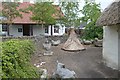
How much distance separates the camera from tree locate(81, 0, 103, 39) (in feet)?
50.5

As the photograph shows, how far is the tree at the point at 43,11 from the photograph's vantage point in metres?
14.7

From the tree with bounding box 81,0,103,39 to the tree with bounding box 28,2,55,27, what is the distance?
9.03 feet

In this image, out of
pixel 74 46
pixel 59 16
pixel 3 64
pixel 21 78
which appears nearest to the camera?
pixel 3 64

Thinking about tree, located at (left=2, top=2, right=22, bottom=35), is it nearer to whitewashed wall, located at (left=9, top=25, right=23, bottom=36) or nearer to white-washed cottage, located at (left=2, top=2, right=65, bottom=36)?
white-washed cottage, located at (left=2, top=2, right=65, bottom=36)

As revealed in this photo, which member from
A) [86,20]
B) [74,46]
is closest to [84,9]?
[86,20]

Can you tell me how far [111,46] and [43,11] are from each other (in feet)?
27.1

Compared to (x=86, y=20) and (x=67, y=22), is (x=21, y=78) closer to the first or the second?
(x=67, y=22)

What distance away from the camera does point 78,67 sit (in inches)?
298

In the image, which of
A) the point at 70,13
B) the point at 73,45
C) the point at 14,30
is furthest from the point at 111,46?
the point at 14,30

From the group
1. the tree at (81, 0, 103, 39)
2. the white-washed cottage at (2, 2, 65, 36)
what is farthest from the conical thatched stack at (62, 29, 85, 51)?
the white-washed cottage at (2, 2, 65, 36)

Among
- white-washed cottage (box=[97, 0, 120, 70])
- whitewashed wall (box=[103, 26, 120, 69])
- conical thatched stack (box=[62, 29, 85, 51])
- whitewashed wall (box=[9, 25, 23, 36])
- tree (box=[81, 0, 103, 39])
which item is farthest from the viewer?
whitewashed wall (box=[9, 25, 23, 36])

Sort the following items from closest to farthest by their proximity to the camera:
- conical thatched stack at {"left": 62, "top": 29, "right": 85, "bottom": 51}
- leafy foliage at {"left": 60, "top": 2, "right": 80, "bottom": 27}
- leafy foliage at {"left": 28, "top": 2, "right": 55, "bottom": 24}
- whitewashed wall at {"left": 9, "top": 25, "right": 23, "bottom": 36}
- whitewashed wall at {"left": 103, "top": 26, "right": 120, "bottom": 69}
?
whitewashed wall at {"left": 103, "top": 26, "right": 120, "bottom": 69} < conical thatched stack at {"left": 62, "top": 29, "right": 85, "bottom": 51} < leafy foliage at {"left": 60, "top": 2, "right": 80, "bottom": 27} < leafy foliage at {"left": 28, "top": 2, "right": 55, "bottom": 24} < whitewashed wall at {"left": 9, "top": 25, "right": 23, "bottom": 36}

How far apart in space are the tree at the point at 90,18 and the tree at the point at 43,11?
9.03 feet

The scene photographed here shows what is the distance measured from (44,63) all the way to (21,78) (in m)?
4.82
